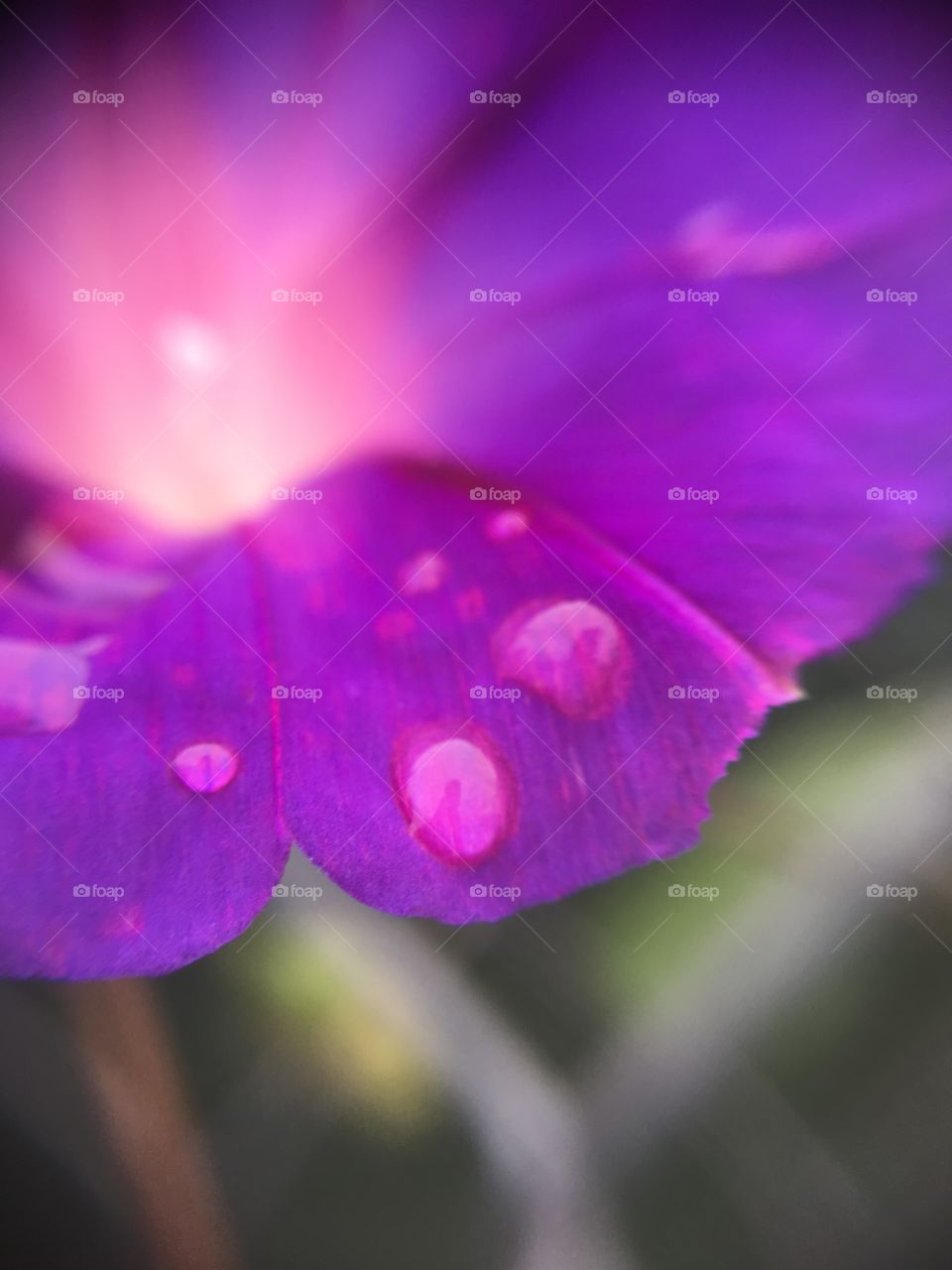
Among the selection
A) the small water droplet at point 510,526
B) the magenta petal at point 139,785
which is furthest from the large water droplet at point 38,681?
the small water droplet at point 510,526

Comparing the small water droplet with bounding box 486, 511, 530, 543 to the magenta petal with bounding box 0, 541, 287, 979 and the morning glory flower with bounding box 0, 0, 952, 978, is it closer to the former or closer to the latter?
the morning glory flower with bounding box 0, 0, 952, 978

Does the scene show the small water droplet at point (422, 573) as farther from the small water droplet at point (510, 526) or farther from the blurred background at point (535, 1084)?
the blurred background at point (535, 1084)

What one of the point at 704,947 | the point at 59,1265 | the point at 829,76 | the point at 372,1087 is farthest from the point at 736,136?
the point at 59,1265

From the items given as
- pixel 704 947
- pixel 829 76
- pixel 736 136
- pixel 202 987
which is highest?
pixel 829 76

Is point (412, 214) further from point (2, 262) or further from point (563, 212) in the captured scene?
point (2, 262)

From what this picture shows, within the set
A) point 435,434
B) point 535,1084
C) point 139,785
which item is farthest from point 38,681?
point 535,1084

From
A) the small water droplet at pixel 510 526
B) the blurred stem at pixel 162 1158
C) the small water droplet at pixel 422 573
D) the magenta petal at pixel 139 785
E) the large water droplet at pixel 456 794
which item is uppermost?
the small water droplet at pixel 510 526

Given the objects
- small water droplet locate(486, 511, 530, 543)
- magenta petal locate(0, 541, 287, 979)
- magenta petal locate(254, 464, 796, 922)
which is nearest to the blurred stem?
magenta petal locate(0, 541, 287, 979)
